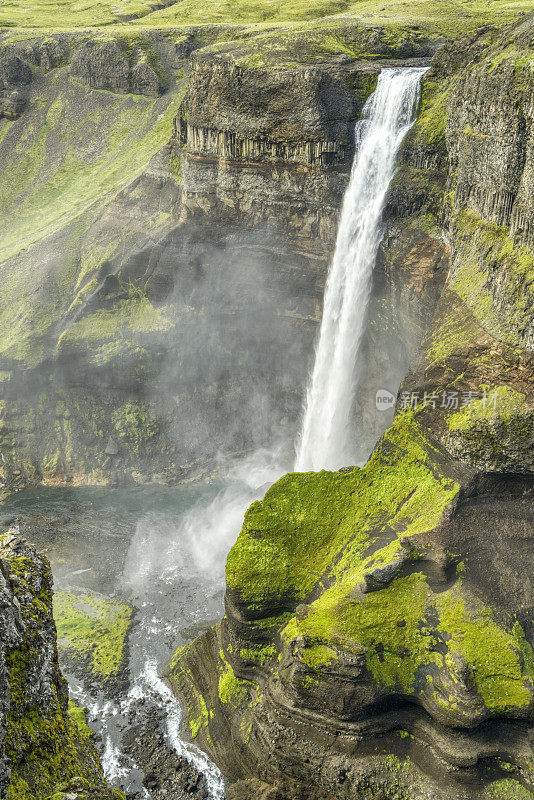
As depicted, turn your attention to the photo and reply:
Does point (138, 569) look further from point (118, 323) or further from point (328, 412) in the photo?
point (118, 323)

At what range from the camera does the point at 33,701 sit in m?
14.8

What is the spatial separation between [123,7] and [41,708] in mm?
103064

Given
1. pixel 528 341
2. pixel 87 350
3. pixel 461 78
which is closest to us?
pixel 528 341

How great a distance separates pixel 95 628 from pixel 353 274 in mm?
25707

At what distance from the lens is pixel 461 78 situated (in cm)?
3184

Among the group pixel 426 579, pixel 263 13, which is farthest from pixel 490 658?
pixel 263 13

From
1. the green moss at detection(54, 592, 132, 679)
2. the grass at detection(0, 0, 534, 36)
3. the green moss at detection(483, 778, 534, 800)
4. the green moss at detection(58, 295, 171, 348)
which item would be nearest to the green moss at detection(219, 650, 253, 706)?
the green moss at detection(54, 592, 132, 679)

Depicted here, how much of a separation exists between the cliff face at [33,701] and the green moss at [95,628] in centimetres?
1736

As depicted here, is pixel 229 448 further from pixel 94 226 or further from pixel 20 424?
pixel 94 226

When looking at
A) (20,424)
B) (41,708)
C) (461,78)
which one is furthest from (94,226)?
(41,708)

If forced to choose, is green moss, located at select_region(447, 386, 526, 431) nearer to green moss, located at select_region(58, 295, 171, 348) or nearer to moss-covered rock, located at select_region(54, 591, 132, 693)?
moss-covered rock, located at select_region(54, 591, 132, 693)

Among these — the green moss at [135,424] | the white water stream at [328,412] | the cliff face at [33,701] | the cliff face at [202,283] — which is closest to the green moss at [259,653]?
the white water stream at [328,412]

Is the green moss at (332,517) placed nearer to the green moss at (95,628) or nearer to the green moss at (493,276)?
the green moss at (493,276)

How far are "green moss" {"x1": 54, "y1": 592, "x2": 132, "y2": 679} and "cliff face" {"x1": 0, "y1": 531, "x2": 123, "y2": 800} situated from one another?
17.4 meters
